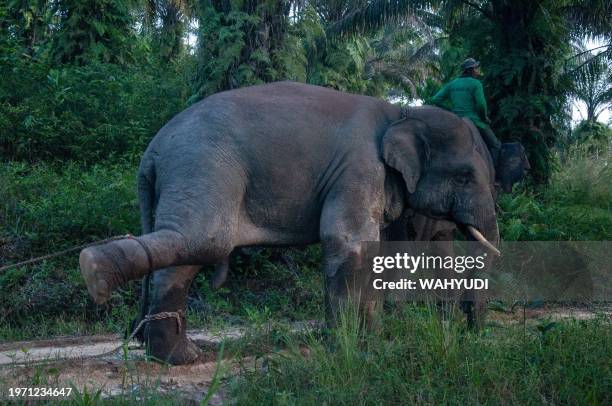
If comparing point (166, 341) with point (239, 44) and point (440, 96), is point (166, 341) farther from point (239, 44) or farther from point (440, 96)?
point (239, 44)

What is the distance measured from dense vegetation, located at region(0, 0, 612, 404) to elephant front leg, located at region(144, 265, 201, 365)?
60 centimetres

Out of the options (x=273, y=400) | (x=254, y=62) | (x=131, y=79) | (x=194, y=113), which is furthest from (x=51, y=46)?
(x=273, y=400)

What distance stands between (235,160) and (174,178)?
1.56 feet

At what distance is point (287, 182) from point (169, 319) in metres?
1.34

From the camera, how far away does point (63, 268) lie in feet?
28.9

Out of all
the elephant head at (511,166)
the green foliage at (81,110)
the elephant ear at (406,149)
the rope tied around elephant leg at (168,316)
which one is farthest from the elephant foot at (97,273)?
the green foliage at (81,110)

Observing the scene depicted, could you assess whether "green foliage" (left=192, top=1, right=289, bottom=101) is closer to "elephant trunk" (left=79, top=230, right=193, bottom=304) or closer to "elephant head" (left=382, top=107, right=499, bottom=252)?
"elephant head" (left=382, top=107, right=499, bottom=252)

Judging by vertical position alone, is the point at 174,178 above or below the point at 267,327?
above

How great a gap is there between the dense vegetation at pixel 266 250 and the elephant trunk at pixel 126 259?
2.96 feet

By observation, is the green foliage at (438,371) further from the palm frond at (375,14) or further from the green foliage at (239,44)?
the palm frond at (375,14)

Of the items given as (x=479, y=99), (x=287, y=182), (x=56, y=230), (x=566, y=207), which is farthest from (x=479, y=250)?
(x=566, y=207)

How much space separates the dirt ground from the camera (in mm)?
4475

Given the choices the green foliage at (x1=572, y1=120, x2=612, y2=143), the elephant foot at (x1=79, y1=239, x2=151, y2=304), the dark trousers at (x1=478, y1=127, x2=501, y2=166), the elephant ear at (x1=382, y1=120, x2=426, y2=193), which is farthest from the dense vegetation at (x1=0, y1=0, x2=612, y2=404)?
the green foliage at (x1=572, y1=120, x2=612, y2=143)

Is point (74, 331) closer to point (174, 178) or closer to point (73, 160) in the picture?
point (174, 178)
